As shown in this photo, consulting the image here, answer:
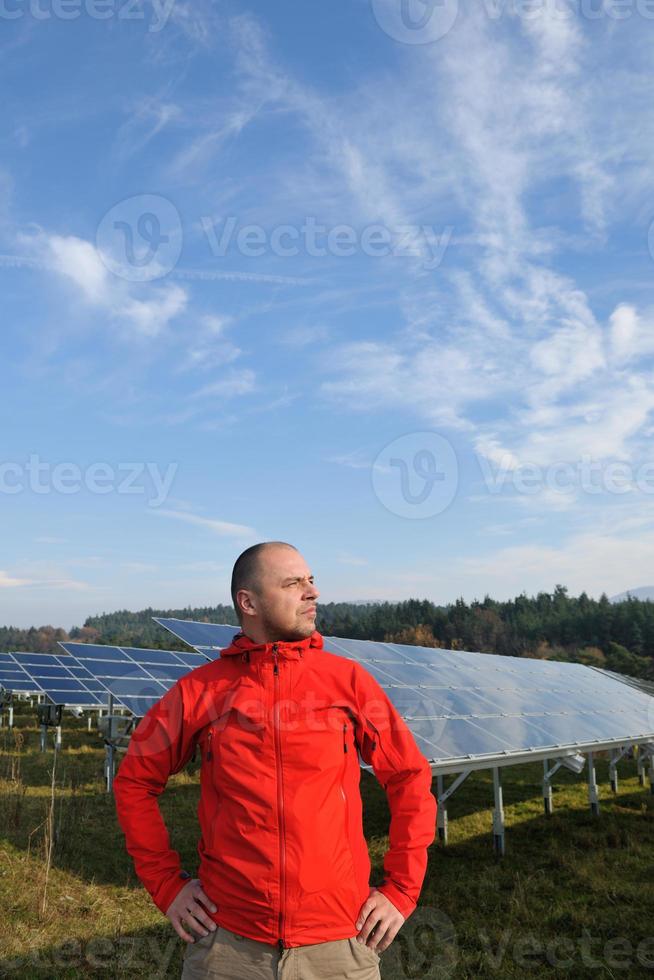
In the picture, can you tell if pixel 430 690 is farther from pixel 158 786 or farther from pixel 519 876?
pixel 158 786

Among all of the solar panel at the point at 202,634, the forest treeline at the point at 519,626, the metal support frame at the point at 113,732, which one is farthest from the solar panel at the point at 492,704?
the forest treeline at the point at 519,626

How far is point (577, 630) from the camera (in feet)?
252

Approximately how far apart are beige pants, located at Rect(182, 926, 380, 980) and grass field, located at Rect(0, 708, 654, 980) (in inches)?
185

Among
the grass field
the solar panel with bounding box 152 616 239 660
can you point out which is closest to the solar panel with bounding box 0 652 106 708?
the grass field

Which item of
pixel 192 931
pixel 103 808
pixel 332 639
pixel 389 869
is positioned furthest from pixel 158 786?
pixel 103 808

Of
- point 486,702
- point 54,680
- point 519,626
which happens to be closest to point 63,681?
point 54,680

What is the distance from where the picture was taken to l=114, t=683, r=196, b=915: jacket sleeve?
2902 mm

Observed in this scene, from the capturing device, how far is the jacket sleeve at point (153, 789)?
2902mm

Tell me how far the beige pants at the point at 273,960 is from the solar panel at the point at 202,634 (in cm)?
1019

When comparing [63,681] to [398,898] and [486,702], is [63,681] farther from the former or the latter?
[398,898]

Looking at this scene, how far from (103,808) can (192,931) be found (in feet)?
39.1

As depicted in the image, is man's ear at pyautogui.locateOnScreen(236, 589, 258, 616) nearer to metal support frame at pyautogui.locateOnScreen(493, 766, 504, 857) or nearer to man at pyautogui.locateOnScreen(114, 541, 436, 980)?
man at pyautogui.locateOnScreen(114, 541, 436, 980)

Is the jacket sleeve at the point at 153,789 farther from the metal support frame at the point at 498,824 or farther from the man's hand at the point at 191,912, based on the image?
the metal support frame at the point at 498,824

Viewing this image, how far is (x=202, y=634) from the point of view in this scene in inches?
576
